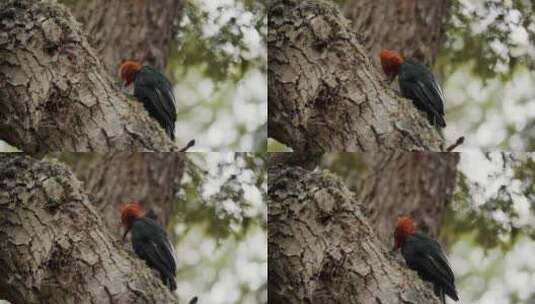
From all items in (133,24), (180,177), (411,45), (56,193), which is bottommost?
(56,193)

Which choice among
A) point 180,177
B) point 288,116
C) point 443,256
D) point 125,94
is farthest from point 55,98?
point 443,256

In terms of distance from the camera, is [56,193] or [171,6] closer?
[56,193]

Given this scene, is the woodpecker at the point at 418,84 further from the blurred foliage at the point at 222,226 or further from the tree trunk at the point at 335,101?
the blurred foliage at the point at 222,226

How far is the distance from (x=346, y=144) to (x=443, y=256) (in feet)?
1.56

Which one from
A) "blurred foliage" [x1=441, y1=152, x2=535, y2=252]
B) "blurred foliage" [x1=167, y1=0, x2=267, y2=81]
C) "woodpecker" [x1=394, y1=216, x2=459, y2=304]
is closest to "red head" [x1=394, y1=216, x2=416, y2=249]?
"woodpecker" [x1=394, y1=216, x2=459, y2=304]

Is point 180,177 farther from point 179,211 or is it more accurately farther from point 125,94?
point 125,94

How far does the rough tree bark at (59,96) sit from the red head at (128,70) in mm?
44

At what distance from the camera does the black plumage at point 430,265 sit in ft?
9.04

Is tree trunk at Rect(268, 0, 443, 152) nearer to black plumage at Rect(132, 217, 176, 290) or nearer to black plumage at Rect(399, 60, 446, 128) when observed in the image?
black plumage at Rect(399, 60, 446, 128)

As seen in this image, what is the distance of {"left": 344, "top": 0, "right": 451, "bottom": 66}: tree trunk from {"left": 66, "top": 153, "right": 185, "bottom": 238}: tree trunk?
728 mm

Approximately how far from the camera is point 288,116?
9.18 ft

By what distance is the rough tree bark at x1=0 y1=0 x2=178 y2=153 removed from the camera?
2746mm

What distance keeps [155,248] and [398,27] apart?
107 centimetres

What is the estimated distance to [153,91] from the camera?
2.81m
